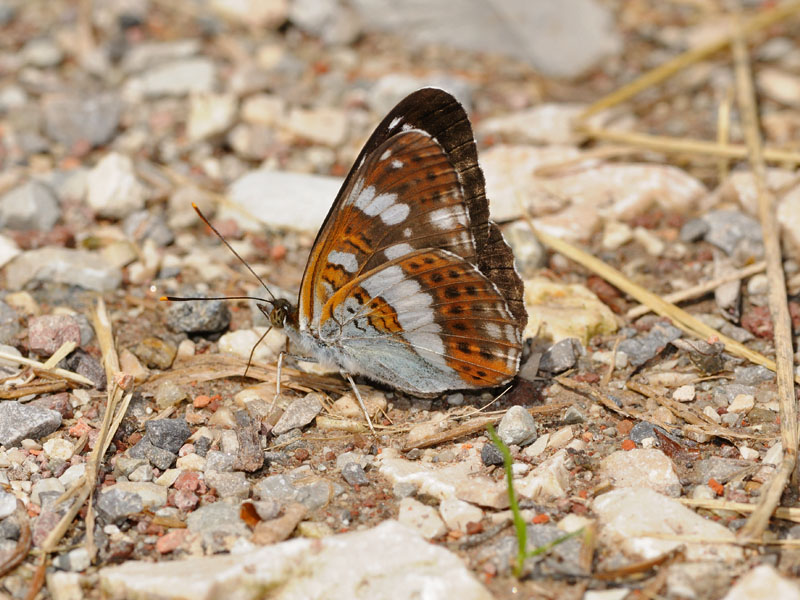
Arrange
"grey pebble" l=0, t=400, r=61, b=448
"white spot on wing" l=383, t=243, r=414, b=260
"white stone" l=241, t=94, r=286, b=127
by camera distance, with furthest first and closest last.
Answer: "white stone" l=241, t=94, r=286, b=127 → "white spot on wing" l=383, t=243, r=414, b=260 → "grey pebble" l=0, t=400, r=61, b=448

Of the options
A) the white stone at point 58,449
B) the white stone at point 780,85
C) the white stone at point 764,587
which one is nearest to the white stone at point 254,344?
the white stone at point 58,449

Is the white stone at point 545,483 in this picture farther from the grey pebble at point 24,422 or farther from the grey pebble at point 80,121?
the grey pebble at point 80,121

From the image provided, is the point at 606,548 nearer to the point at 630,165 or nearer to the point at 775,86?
the point at 630,165

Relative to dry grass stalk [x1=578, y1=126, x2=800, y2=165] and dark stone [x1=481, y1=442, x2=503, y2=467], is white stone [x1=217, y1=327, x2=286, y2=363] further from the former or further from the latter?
dry grass stalk [x1=578, y1=126, x2=800, y2=165]

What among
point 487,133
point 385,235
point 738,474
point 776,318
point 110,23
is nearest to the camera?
point 738,474

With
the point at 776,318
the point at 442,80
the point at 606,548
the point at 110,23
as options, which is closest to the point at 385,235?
the point at 606,548

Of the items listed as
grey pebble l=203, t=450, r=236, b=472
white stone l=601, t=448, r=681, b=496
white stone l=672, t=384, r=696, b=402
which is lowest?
grey pebble l=203, t=450, r=236, b=472

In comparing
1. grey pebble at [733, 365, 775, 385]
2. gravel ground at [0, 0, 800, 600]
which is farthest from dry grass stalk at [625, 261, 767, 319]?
grey pebble at [733, 365, 775, 385]
